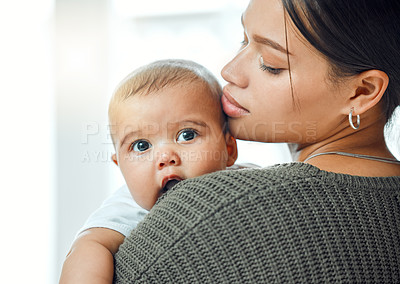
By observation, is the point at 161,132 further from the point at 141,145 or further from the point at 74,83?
the point at 74,83

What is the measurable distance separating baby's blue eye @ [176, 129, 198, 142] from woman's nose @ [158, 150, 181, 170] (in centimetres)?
4

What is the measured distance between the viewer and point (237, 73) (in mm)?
1024

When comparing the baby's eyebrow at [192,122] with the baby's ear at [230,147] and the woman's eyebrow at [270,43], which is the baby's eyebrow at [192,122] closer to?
the baby's ear at [230,147]

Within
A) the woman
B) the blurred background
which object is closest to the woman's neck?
the woman

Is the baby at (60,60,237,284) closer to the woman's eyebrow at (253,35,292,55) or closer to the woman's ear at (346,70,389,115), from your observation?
the woman's eyebrow at (253,35,292,55)

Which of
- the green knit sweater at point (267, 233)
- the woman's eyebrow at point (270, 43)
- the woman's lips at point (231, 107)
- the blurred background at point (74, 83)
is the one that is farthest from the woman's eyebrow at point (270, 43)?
the blurred background at point (74, 83)

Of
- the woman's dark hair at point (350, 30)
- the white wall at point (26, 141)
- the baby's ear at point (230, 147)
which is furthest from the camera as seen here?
the white wall at point (26, 141)

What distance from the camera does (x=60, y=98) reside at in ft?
8.44

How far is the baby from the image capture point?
98cm

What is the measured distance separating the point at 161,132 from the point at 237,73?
0.69 feet

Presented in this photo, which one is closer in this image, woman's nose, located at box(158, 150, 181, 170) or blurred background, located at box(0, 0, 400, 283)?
woman's nose, located at box(158, 150, 181, 170)

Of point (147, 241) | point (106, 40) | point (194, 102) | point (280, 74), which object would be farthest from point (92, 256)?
point (106, 40)

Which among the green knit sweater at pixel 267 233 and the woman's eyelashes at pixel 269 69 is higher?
the woman's eyelashes at pixel 269 69

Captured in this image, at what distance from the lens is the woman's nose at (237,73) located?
3.33 ft
